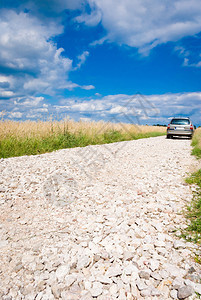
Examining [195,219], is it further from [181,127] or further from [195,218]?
[181,127]

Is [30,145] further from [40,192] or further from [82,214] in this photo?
[82,214]

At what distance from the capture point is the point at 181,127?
718 inches

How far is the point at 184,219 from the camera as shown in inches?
129

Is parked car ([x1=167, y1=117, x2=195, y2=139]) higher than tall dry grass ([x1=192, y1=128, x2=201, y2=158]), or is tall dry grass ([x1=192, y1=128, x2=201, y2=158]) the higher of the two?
parked car ([x1=167, y1=117, x2=195, y2=139])

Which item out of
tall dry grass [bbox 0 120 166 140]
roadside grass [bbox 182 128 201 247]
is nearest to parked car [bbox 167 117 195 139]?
tall dry grass [bbox 0 120 166 140]

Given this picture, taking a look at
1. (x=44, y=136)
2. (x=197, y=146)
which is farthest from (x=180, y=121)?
(x=44, y=136)

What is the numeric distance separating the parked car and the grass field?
760 centimetres

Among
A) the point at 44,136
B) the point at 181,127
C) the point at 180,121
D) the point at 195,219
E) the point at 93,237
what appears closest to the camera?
the point at 93,237

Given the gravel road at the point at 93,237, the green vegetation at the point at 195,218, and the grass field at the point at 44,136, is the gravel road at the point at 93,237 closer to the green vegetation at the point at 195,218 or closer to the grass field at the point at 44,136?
the green vegetation at the point at 195,218

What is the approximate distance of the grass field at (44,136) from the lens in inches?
332

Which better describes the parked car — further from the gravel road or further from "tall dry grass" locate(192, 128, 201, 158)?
the gravel road

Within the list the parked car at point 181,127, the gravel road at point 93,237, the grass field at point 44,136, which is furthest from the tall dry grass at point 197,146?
the grass field at point 44,136

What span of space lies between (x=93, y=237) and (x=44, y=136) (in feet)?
26.7

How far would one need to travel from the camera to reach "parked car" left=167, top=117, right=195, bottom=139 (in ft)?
59.2
